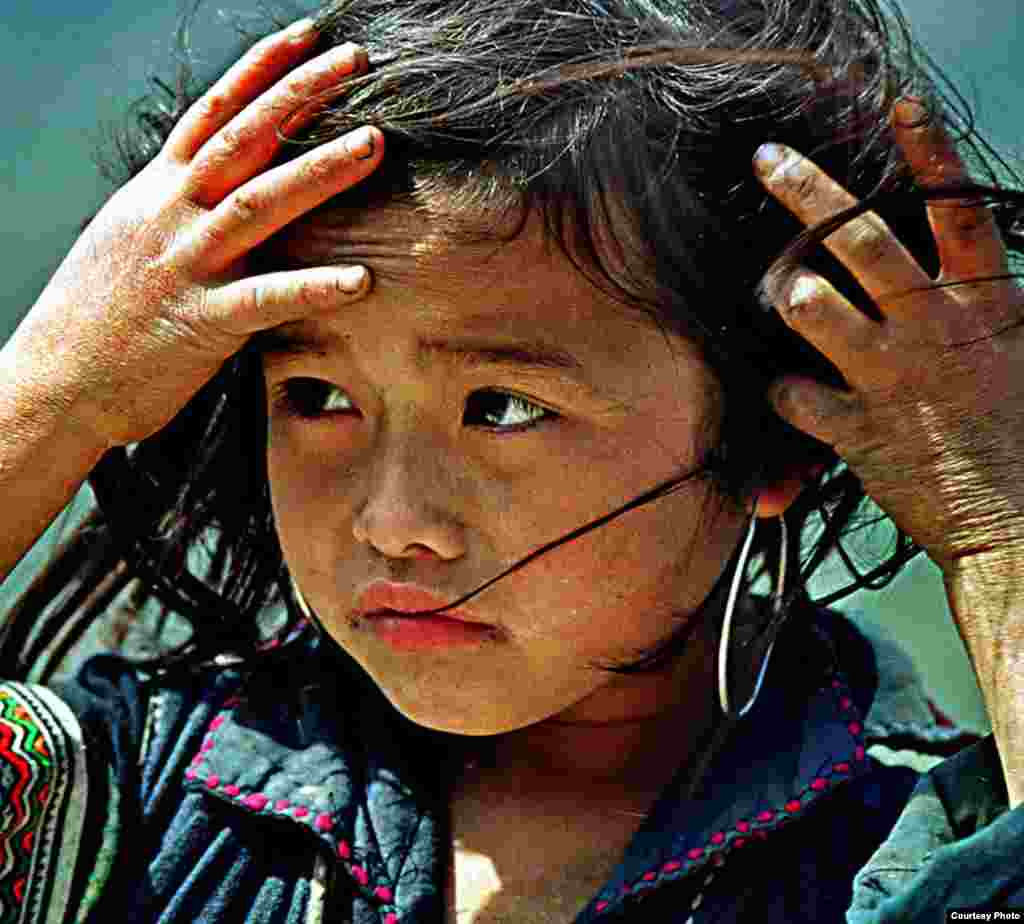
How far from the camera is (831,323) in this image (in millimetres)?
1586

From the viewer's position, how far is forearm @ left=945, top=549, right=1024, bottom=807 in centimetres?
152

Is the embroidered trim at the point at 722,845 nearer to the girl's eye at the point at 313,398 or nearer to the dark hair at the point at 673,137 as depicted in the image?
the dark hair at the point at 673,137

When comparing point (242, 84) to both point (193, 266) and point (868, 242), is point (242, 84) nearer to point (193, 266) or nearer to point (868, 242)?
point (193, 266)

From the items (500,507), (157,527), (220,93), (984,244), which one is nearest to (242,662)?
(157,527)

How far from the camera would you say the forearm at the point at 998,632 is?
1.52m

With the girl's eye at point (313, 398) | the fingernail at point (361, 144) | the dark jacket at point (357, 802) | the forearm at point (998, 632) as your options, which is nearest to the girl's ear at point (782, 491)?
the dark jacket at point (357, 802)

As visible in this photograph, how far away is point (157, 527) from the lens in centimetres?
207

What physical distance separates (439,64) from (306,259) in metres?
0.21

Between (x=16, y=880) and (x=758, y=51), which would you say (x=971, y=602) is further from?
(x=16, y=880)

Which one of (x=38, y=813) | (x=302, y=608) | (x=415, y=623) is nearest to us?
(x=415, y=623)

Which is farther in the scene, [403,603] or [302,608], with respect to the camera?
[302,608]

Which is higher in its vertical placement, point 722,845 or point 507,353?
point 507,353

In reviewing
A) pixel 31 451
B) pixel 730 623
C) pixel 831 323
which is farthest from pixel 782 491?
pixel 31 451

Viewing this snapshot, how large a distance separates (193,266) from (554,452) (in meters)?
0.37
